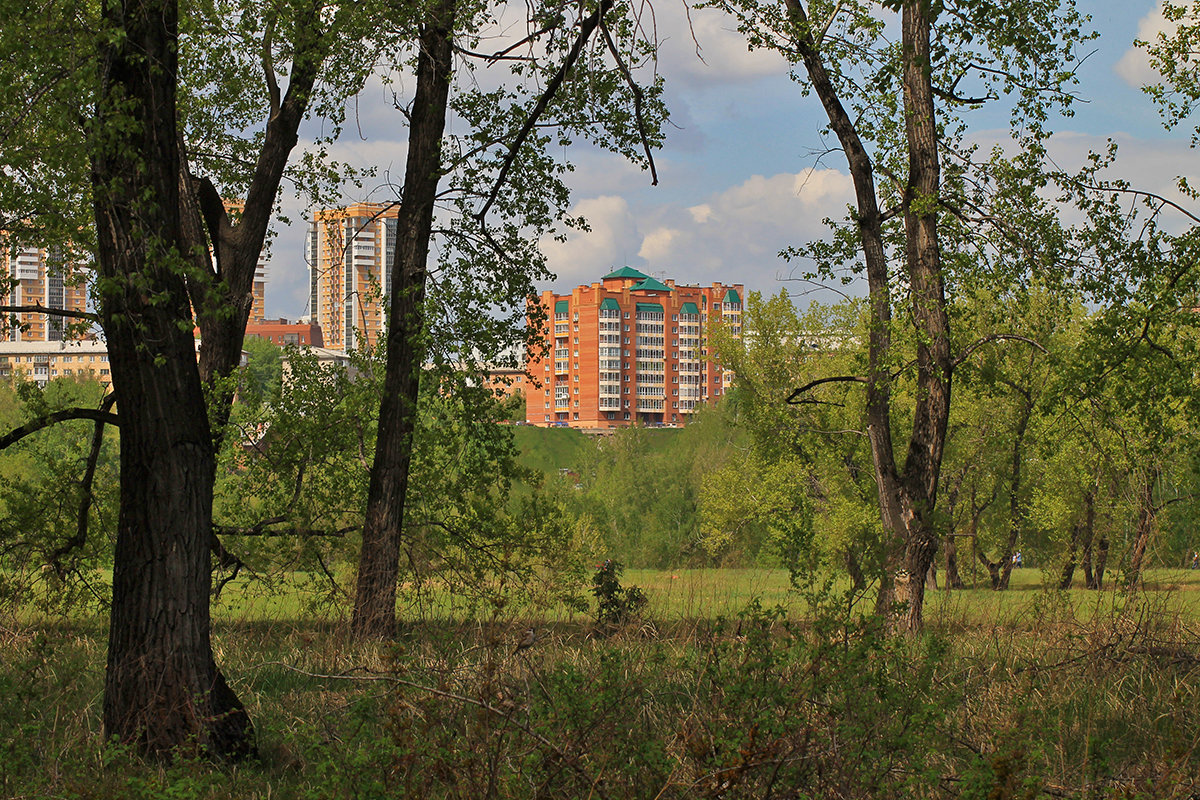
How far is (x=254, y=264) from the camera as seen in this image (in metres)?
11.5

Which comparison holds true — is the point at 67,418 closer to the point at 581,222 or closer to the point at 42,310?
the point at 42,310

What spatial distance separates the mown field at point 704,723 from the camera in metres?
3.91

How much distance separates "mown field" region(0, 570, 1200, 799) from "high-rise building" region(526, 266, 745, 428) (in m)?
153

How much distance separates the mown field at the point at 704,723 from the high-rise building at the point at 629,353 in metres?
153

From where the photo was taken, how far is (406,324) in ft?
35.9

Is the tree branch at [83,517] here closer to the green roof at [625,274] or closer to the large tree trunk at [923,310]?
the large tree trunk at [923,310]

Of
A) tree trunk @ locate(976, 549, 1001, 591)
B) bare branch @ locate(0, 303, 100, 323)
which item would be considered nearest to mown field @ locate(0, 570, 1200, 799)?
bare branch @ locate(0, 303, 100, 323)

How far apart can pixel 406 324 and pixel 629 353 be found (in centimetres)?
15357

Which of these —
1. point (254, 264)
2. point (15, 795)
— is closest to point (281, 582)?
point (254, 264)

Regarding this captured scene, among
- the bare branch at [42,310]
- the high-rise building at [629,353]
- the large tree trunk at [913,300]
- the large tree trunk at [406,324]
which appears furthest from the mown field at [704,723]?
the high-rise building at [629,353]

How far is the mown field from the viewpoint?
3906 mm

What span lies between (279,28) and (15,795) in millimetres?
8192

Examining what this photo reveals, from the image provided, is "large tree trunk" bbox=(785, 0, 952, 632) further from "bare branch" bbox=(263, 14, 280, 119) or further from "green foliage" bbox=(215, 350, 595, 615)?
"bare branch" bbox=(263, 14, 280, 119)

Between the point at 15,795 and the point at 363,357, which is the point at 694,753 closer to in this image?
the point at 15,795
